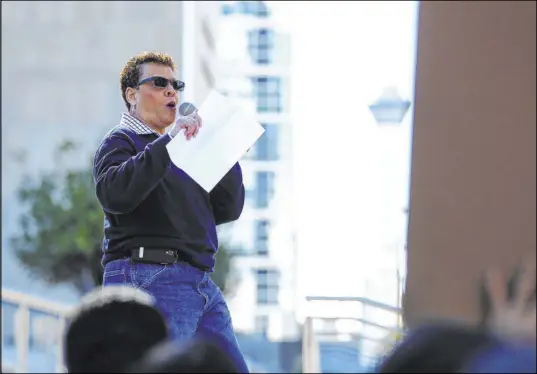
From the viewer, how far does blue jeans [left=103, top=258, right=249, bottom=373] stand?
2.08m

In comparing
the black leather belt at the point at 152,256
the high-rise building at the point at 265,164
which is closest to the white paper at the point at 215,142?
the black leather belt at the point at 152,256

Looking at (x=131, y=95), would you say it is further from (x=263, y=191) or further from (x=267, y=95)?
(x=267, y=95)

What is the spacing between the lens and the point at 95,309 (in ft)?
3.23

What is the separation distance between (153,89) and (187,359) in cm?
138

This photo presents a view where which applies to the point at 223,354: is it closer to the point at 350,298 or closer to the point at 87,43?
the point at 350,298

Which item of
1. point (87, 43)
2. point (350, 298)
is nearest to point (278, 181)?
point (87, 43)

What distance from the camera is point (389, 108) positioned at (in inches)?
255

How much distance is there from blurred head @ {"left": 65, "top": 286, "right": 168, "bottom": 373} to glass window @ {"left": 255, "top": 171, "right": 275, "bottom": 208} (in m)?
46.1

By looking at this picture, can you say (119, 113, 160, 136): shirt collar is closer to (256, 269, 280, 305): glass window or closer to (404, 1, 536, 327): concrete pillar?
(404, 1, 536, 327): concrete pillar

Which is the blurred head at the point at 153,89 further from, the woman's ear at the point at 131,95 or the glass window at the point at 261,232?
the glass window at the point at 261,232

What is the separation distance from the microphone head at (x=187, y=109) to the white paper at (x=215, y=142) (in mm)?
92

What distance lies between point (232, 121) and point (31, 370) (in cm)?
642

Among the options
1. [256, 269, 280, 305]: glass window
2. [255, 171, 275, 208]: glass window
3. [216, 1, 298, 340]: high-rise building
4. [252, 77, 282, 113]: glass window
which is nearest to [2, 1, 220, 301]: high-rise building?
[216, 1, 298, 340]: high-rise building

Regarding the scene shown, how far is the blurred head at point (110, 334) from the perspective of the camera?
0.94 m
